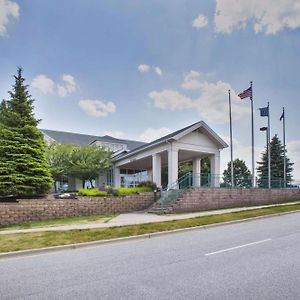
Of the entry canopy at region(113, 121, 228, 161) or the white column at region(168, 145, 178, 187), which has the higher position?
the entry canopy at region(113, 121, 228, 161)

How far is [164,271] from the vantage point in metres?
6.46

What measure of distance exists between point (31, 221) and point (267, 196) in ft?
60.7

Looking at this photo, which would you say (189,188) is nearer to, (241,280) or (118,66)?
(118,66)

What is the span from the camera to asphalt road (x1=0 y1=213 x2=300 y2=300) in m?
5.12

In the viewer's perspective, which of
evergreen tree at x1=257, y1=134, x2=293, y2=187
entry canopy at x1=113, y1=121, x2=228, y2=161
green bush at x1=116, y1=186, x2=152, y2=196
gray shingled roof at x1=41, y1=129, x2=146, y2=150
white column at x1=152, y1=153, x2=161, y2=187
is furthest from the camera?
evergreen tree at x1=257, y1=134, x2=293, y2=187

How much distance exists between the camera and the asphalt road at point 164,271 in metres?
5.12

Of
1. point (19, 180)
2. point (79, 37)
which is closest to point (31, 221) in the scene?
point (19, 180)

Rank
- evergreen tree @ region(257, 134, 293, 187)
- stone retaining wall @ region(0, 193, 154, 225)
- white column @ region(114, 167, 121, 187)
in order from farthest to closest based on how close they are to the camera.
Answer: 1. evergreen tree @ region(257, 134, 293, 187)
2. white column @ region(114, 167, 121, 187)
3. stone retaining wall @ region(0, 193, 154, 225)

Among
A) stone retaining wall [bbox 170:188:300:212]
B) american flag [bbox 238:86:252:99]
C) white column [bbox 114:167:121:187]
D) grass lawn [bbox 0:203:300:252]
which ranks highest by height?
american flag [bbox 238:86:252:99]

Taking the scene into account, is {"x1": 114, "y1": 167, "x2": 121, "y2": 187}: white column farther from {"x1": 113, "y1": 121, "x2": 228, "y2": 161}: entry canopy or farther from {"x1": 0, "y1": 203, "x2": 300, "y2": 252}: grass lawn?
{"x1": 0, "y1": 203, "x2": 300, "y2": 252}: grass lawn

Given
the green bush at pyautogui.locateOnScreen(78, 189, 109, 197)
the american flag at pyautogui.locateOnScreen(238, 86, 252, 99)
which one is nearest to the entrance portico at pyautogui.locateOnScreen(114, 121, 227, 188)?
the american flag at pyautogui.locateOnScreen(238, 86, 252, 99)

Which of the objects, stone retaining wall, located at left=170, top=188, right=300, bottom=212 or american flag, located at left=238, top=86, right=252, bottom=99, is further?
american flag, located at left=238, top=86, right=252, bottom=99

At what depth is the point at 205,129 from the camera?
84.0ft

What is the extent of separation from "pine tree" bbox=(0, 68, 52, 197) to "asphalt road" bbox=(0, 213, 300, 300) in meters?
11.5
